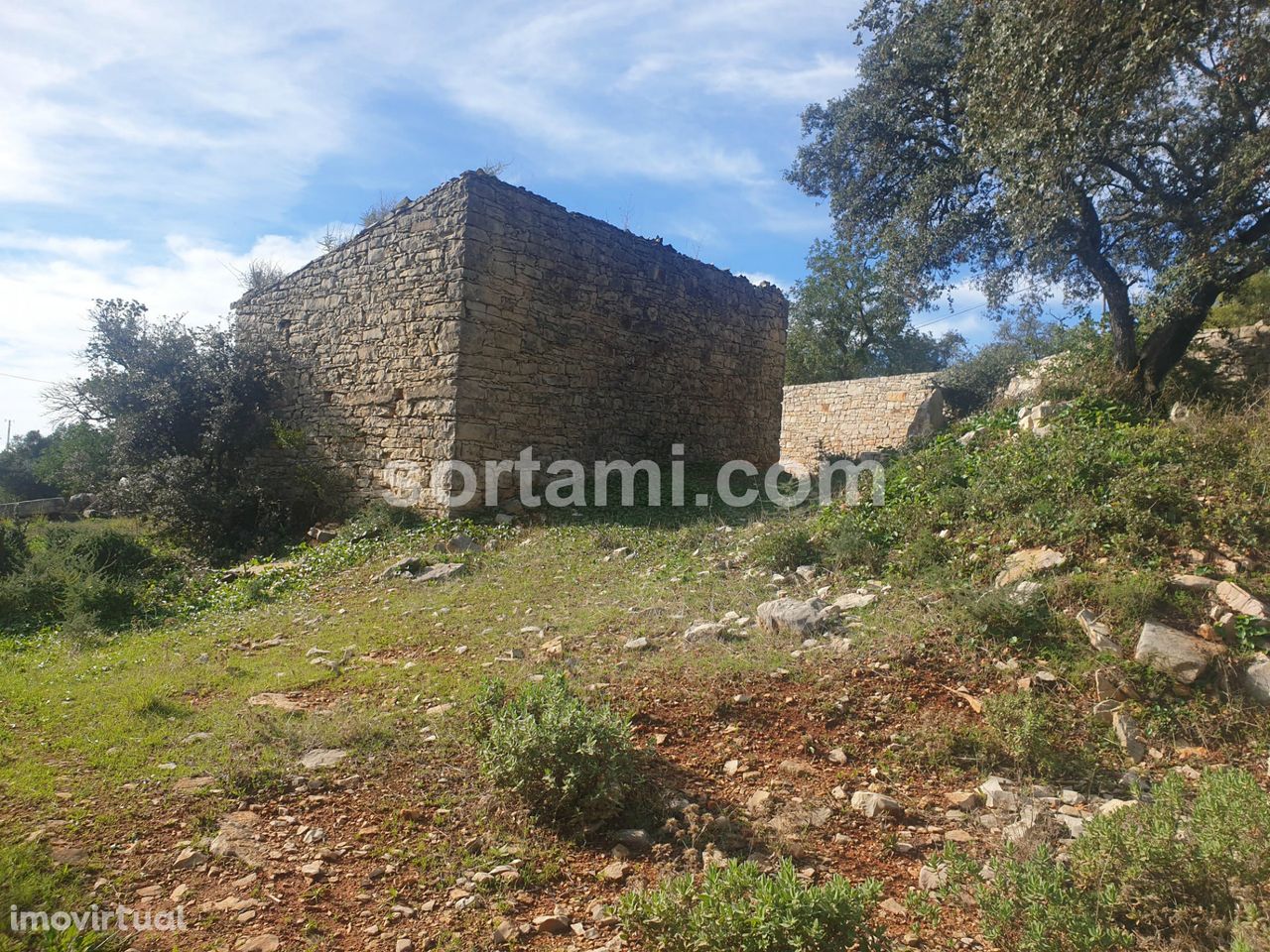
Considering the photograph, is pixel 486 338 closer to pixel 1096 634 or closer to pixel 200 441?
pixel 200 441

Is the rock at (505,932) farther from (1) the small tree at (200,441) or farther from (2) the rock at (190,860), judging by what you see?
(1) the small tree at (200,441)

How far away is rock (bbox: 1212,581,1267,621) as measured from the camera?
407 centimetres

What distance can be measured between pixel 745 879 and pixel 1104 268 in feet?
30.5

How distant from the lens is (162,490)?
32.3 feet

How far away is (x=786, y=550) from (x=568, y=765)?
12.1 feet

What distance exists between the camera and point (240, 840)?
113 inches

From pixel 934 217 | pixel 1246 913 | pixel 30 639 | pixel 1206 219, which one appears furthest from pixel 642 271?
pixel 1246 913

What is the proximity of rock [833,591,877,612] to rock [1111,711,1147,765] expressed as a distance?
164 centimetres

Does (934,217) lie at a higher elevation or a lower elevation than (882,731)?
higher

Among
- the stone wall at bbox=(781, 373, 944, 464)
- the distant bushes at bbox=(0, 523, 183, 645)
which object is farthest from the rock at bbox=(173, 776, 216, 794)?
the stone wall at bbox=(781, 373, 944, 464)

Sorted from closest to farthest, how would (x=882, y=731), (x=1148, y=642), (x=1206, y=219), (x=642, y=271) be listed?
1. (x=882, y=731)
2. (x=1148, y=642)
3. (x=1206, y=219)
4. (x=642, y=271)

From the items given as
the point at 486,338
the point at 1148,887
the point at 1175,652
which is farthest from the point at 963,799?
the point at 486,338

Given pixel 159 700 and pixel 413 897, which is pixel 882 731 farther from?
pixel 159 700

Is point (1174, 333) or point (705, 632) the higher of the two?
point (1174, 333)
